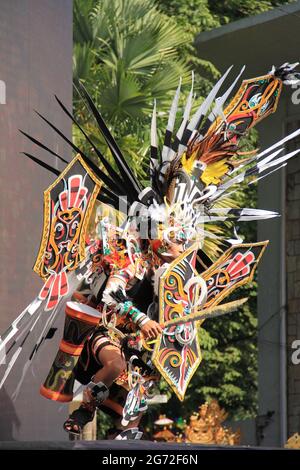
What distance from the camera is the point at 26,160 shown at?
1427cm

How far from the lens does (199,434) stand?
18719 millimetres

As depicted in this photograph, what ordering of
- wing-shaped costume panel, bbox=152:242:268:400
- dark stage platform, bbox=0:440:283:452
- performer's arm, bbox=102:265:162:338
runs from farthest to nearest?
wing-shaped costume panel, bbox=152:242:268:400 < performer's arm, bbox=102:265:162:338 < dark stage platform, bbox=0:440:283:452

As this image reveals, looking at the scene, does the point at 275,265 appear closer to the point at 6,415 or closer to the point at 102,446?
the point at 6,415

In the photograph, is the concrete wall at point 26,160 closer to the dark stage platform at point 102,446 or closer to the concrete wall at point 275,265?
the dark stage platform at point 102,446

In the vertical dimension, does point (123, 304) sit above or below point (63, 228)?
below

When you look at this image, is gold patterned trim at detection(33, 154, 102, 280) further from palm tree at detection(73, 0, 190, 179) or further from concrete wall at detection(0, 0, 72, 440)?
palm tree at detection(73, 0, 190, 179)

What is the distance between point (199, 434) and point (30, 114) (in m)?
6.32

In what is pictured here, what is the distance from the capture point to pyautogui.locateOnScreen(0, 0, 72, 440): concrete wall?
13.9m

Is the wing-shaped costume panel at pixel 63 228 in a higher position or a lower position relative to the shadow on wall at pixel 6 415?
higher

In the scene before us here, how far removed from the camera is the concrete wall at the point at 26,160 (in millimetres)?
13945

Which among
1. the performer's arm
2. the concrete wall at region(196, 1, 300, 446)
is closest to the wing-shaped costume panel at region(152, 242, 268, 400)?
the performer's arm

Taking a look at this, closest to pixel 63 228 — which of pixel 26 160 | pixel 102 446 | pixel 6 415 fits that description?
pixel 26 160

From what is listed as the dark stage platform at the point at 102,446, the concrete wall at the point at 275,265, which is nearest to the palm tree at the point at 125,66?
the concrete wall at the point at 275,265

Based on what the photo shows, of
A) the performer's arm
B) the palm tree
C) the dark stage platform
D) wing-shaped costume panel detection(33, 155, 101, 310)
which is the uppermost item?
the palm tree
